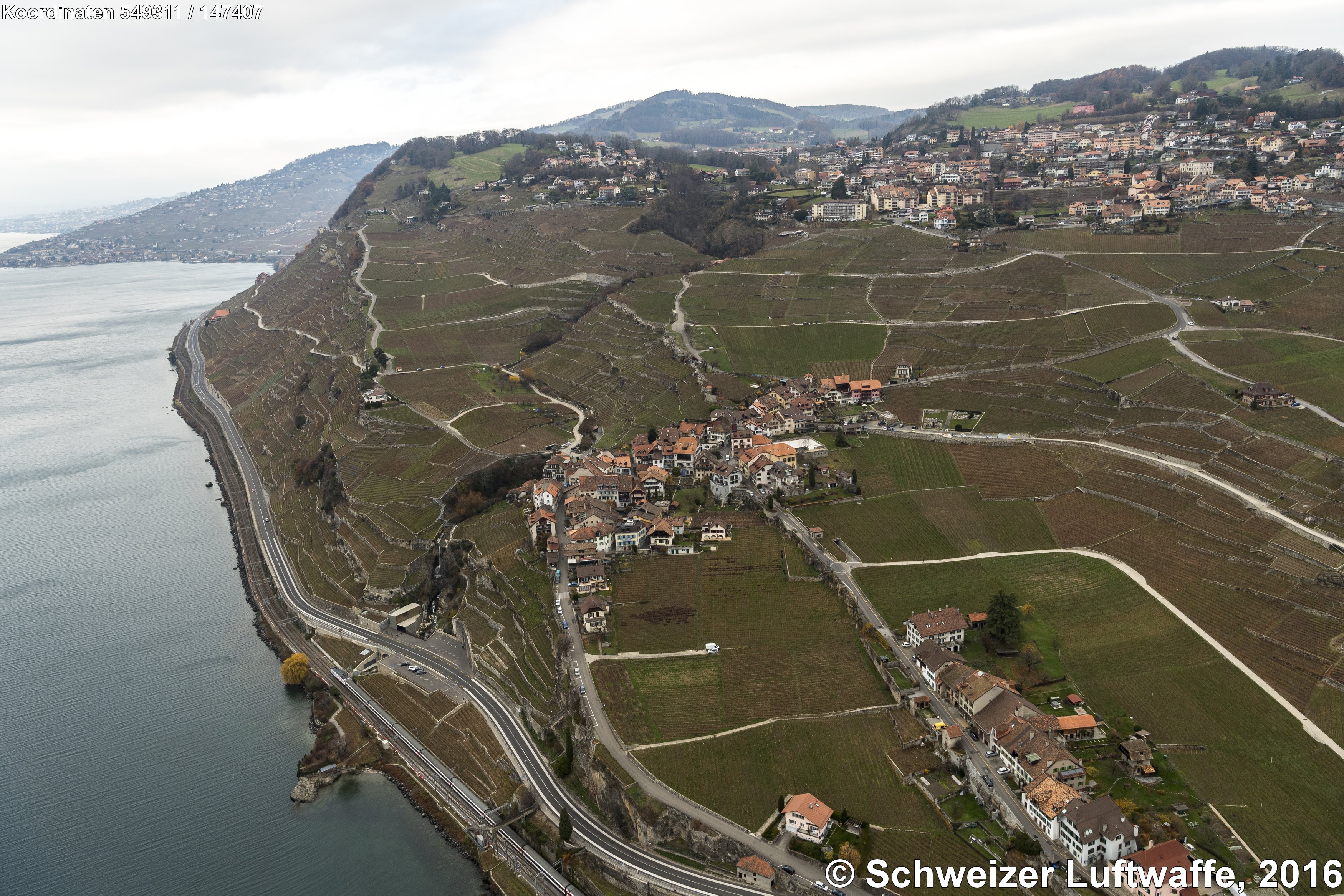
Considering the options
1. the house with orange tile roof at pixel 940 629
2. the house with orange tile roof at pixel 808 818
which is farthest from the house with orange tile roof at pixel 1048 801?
the house with orange tile roof at pixel 940 629

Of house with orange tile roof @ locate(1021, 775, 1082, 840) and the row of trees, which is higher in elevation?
the row of trees

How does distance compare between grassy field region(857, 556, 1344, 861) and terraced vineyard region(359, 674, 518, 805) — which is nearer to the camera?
grassy field region(857, 556, 1344, 861)

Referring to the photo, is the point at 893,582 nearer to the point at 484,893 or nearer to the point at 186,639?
the point at 484,893

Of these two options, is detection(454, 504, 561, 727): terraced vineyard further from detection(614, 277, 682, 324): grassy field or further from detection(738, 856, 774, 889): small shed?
detection(614, 277, 682, 324): grassy field

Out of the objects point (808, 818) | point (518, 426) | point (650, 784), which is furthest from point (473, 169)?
point (808, 818)

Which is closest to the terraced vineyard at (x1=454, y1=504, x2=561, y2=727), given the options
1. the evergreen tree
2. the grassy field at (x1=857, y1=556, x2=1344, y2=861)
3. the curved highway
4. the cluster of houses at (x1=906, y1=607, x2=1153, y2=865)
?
the curved highway

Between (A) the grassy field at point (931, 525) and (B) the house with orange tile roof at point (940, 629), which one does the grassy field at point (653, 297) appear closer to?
(A) the grassy field at point (931, 525)
